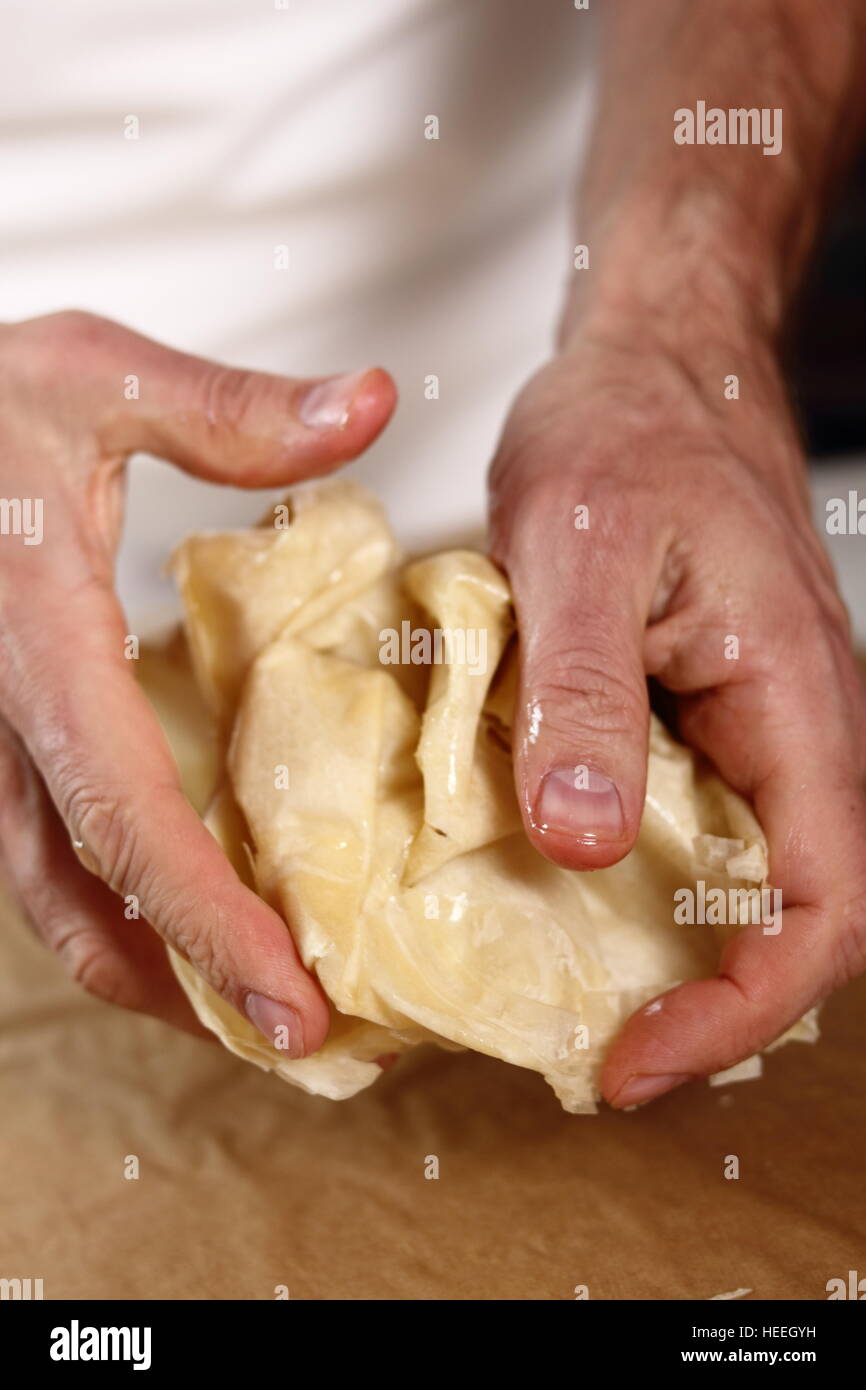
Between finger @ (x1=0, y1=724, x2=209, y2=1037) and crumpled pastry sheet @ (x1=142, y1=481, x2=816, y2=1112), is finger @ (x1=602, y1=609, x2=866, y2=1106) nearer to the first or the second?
crumpled pastry sheet @ (x1=142, y1=481, x2=816, y2=1112)

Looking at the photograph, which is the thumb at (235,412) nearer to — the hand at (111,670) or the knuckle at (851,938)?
the hand at (111,670)

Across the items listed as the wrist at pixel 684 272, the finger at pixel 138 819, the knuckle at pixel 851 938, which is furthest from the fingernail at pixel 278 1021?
the wrist at pixel 684 272

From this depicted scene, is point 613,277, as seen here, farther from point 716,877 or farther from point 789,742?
point 716,877

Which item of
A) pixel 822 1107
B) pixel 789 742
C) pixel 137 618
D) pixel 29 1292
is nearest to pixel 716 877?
pixel 789 742

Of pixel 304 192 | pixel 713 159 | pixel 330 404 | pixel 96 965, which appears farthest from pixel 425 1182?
pixel 304 192

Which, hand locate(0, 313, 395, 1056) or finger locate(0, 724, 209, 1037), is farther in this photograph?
finger locate(0, 724, 209, 1037)

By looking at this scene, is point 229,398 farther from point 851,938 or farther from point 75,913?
point 851,938

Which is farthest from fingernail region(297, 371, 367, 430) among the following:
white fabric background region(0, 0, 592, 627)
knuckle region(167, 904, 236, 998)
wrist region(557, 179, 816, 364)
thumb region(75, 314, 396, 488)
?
white fabric background region(0, 0, 592, 627)
